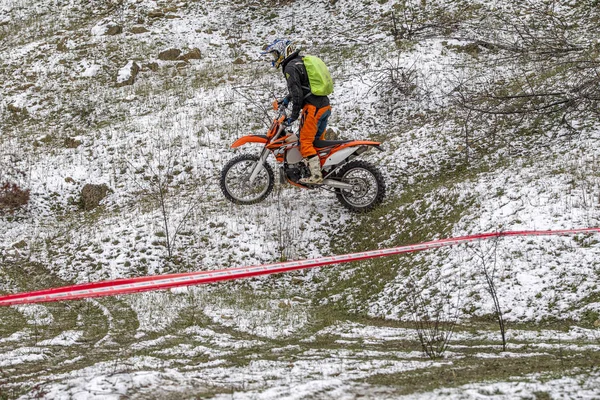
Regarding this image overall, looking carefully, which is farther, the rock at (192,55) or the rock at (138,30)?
the rock at (138,30)

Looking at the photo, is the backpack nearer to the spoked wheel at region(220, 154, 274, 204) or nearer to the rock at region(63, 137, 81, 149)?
the spoked wheel at region(220, 154, 274, 204)

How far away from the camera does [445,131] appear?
33.6 ft

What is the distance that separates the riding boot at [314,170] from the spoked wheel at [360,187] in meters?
0.37

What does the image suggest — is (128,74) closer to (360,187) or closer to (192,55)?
(192,55)

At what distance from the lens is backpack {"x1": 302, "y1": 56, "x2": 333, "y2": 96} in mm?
8016

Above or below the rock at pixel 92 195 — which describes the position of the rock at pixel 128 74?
above

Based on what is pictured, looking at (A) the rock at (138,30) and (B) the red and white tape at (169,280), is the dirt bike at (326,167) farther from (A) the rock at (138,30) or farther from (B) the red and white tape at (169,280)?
(A) the rock at (138,30)

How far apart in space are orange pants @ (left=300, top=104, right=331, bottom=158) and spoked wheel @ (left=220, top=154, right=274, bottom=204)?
34.4 inches

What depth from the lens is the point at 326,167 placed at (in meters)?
8.68

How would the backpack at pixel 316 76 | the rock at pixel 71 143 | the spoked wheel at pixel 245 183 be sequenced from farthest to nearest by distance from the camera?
the rock at pixel 71 143 < the spoked wheel at pixel 245 183 < the backpack at pixel 316 76

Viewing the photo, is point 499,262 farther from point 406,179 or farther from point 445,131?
point 445,131

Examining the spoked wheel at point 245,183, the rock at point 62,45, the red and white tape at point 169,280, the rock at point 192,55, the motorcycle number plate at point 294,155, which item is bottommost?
the red and white tape at point 169,280

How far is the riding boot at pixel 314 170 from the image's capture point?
8516mm

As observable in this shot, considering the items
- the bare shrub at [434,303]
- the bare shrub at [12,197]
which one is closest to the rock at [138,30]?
the bare shrub at [12,197]
